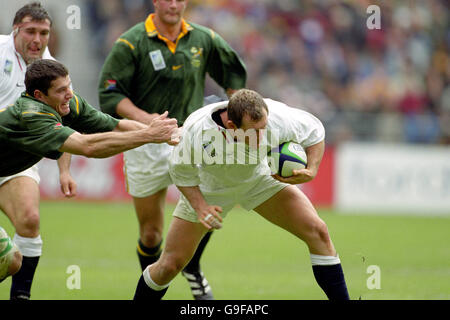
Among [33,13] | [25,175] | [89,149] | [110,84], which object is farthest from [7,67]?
[89,149]

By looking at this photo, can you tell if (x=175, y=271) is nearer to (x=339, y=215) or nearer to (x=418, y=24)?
(x=339, y=215)

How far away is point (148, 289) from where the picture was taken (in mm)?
5926

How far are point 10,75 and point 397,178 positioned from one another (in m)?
11.1

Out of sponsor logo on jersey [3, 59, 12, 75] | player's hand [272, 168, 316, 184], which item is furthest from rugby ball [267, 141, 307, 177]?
sponsor logo on jersey [3, 59, 12, 75]

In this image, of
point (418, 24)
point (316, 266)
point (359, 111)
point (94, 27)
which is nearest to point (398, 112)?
point (359, 111)

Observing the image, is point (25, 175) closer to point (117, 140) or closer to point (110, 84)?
point (110, 84)

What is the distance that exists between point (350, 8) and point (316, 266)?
1444 centimetres

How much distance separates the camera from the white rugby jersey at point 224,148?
5484 mm

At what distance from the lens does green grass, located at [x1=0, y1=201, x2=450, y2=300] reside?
24.8 feet

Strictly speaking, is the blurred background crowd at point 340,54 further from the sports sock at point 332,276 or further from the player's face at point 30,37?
the sports sock at point 332,276

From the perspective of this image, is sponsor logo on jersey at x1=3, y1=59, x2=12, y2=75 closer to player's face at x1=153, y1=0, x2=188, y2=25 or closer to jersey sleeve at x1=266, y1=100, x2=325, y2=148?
player's face at x1=153, y1=0, x2=188, y2=25

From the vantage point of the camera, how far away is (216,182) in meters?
5.79

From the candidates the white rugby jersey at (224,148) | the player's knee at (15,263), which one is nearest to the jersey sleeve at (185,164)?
the white rugby jersey at (224,148)

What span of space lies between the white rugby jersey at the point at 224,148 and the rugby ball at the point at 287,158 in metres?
0.06
